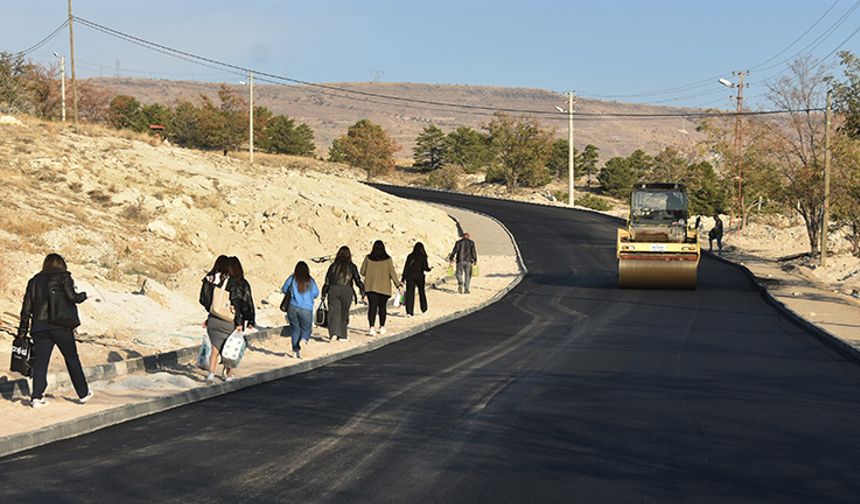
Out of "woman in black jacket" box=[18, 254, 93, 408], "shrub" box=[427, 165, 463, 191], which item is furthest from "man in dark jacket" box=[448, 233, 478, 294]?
"shrub" box=[427, 165, 463, 191]

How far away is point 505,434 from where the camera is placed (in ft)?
32.8

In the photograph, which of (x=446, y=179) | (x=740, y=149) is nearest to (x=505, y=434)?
(x=740, y=149)

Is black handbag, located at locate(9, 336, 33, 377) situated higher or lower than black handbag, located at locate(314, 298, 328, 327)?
higher

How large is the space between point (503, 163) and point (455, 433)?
9093 centimetres

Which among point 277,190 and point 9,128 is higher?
point 9,128

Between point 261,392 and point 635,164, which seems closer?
point 261,392

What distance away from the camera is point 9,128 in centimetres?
4591

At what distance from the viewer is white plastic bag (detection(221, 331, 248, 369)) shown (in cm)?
1346

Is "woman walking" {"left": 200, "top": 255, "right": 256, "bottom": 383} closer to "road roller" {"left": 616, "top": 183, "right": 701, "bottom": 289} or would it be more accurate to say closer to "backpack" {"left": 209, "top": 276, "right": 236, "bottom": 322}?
"backpack" {"left": 209, "top": 276, "right": 236, "bottom": 322}

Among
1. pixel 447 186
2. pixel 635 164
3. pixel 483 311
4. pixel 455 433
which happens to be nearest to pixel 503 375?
pixel 455 433

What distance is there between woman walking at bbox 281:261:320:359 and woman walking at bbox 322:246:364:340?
129 centimetres

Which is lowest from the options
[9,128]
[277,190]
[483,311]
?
[483,311]

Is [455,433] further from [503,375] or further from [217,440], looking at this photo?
[503,375]

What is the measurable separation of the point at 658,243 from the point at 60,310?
23.6m
